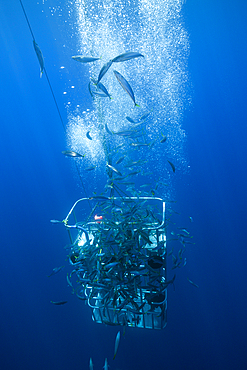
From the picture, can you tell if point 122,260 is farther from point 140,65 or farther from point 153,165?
point 140,65

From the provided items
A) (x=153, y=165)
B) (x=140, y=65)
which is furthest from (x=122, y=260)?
(x=140, y=65)

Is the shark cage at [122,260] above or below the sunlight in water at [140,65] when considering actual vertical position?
below

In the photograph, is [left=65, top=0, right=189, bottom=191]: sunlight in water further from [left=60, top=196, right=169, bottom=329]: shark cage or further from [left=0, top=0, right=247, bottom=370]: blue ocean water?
[left=60, top=196, right=169, bottom=329]: shark cage

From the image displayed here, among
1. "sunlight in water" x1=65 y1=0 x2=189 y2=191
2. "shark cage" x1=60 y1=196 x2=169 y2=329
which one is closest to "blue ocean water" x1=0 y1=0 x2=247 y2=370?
"sunlight in water" x1=65 y1=0 x2=189 y2=191

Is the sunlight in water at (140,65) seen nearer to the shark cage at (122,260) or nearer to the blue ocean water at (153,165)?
the blue ocean water at (153,165)

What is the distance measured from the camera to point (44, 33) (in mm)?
1621

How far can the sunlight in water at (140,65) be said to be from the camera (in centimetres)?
148

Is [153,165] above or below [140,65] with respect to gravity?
below

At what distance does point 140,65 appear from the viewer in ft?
5.18

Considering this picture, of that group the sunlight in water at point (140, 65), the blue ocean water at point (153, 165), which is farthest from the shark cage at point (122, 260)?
the blue ocean water at point (153, 165)

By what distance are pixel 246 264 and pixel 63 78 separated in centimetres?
204

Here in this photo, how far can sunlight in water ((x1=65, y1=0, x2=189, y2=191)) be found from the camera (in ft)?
4.86

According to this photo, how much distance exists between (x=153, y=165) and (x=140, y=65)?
2.18ft

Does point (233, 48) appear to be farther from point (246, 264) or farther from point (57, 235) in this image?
point (57, 235)
